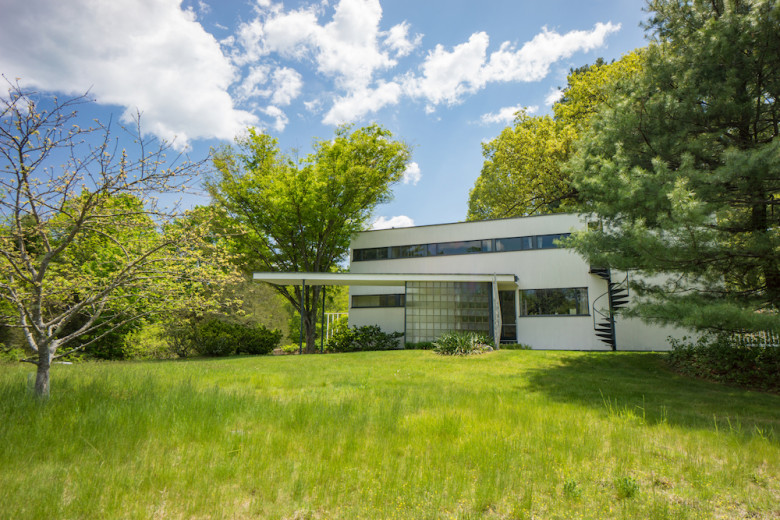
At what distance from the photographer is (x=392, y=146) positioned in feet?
64.6

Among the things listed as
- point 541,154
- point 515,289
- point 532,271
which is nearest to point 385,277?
point 515,289

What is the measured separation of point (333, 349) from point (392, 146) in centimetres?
1007

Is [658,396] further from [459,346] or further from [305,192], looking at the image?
[305,192]

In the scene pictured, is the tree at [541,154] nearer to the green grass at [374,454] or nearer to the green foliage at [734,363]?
the green foliage at [734,363]

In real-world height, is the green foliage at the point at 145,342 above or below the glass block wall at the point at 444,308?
below

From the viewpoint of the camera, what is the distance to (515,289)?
1700cm

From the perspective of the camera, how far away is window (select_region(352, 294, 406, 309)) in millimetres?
19031

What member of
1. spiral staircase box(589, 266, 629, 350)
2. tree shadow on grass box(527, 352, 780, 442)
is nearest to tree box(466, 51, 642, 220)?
spiral staircase box(589, 266, 629, 350)

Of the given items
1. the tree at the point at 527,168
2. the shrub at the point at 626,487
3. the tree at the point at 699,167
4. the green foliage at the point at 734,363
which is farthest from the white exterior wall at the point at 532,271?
the shrub at the point at 626,487

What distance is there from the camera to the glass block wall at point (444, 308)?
15891mm

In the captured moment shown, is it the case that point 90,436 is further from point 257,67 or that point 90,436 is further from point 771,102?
point 771,102

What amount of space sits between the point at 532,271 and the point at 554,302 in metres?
1.50

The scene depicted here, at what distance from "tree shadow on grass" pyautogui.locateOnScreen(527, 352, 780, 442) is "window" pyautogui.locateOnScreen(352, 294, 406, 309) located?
9464 mm

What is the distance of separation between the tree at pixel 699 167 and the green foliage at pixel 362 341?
10592 mm
